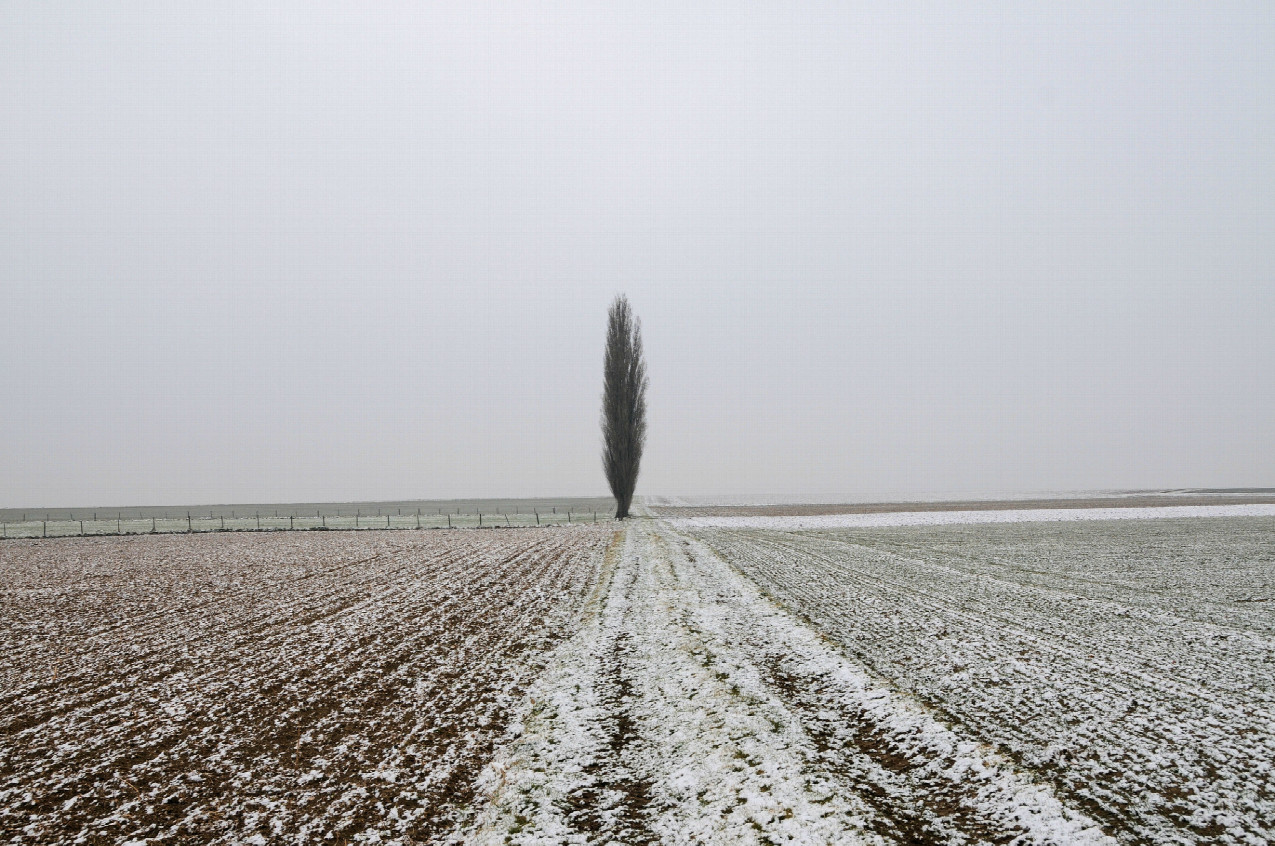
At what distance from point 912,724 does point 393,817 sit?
5283mm

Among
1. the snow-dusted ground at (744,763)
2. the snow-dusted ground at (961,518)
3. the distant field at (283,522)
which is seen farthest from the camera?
the distant field at (283,522)

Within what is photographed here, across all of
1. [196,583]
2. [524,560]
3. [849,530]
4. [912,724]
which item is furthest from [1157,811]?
[849,530]

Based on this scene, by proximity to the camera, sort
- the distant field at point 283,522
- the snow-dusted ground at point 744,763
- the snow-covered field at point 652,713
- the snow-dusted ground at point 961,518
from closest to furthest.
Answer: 1. the snow-dusted ground at point 744,763
2. the snow-covered field at point 652,713
3. the snow-dusted ground at point 961,518
4. the distant field at point 283,522

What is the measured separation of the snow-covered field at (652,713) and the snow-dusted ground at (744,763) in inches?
1.3

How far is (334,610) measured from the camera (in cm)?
1505

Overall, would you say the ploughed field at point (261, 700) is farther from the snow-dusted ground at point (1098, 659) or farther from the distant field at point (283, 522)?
the distant field at point (283, 522)

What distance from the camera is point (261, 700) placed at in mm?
8805

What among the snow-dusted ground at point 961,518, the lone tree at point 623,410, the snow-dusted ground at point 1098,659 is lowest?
the snow-dusted ground at point 961,518

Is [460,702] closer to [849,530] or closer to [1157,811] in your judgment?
[1157,811]

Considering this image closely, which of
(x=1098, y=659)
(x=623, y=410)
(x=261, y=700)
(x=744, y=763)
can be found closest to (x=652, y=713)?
(x=744, y=763)

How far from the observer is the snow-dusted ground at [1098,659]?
5.82 meters

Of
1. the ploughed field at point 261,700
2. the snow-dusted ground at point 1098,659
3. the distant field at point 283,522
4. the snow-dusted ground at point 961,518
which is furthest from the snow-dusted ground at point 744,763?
the distant field at point 283,522

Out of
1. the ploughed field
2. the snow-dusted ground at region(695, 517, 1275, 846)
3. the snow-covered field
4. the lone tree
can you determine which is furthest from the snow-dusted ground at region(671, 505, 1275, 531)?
the ploughed field

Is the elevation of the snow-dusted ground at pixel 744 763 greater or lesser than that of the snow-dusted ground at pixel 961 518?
greater
